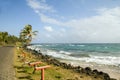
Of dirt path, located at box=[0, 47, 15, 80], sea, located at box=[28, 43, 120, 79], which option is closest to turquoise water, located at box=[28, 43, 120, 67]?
sea, located at box=[28, 43, 120, 79]

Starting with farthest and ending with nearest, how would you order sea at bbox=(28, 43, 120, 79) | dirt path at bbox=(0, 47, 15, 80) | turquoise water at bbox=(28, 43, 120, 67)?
turquoise water at bbox=(28, 43, 120, 67) < sea at bbox=(28, 43, 120, 79) < dirt path at bbox=(0, 47, 15, 80)

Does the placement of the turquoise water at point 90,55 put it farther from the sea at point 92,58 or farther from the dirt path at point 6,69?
the dirt path at point 6,69

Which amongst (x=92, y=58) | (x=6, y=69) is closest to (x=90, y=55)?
(x=92, y=58)

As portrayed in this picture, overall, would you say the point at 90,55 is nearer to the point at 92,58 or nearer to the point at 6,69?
the point at 92,58

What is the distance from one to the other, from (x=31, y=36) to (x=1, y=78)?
163 feet

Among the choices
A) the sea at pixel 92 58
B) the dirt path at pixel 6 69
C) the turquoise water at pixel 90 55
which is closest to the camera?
the dirt path at pixel 6 69

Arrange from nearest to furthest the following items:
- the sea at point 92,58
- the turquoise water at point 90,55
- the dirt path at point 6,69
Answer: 1. the dirt path at point 6,69
2. the sea at point 92,58
3. the turquoise water at point 90,55

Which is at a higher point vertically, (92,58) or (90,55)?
(90,55)

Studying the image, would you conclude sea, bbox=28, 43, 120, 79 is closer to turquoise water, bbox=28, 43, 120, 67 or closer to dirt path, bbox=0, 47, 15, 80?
turquoise water, bbox=28, 43, 120, 67

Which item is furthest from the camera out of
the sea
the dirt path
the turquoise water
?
the turquoise water

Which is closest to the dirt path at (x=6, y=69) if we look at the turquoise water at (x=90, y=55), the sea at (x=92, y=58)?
the sea at (x=92, y=58)

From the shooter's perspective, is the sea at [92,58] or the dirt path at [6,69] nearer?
the dirt path at [6,69]

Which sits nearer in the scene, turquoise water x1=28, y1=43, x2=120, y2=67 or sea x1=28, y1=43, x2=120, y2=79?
sea x1=28, y1=43, x2=120, y2=79

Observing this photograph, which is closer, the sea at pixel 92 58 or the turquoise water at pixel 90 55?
the sea at pixel 92 58
